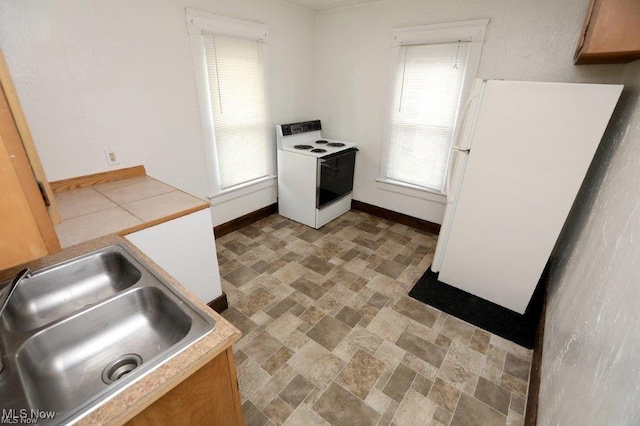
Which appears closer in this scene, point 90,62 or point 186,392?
point 186,392

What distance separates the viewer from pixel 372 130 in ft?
11.4

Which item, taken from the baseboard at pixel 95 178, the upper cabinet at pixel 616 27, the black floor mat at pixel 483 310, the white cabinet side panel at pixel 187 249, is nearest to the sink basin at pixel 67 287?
the white cabinet side panel at pixel 187 249

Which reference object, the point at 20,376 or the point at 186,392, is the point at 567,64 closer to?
the point at 186,392

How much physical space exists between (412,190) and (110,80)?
9.79 feet

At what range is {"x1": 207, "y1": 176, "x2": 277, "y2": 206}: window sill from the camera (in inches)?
120

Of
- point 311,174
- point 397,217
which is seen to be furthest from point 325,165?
point 397,217

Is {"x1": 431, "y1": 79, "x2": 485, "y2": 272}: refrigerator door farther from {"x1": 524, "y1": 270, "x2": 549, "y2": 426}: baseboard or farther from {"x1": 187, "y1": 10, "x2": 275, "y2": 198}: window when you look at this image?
{"x1": 187, "y1": 10, "x2": 275, "y2": 198}: window

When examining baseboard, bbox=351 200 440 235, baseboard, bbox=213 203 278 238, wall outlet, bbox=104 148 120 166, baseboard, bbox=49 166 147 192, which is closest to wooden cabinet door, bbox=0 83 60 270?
baseboard, bbox=49 166 147 192

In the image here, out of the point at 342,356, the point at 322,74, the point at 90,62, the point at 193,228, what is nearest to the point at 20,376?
the point at 193,228

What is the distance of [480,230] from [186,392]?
2.15 meters

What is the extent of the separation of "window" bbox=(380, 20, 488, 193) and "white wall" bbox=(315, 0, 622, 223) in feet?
0.36

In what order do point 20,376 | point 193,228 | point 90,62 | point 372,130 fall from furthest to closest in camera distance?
point 372,130 < point 90,62 < point 193,228 < point 20,376

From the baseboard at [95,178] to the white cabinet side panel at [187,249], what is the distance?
0.97 meters

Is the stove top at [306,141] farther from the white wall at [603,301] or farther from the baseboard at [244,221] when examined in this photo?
the white wall at [603,301]
